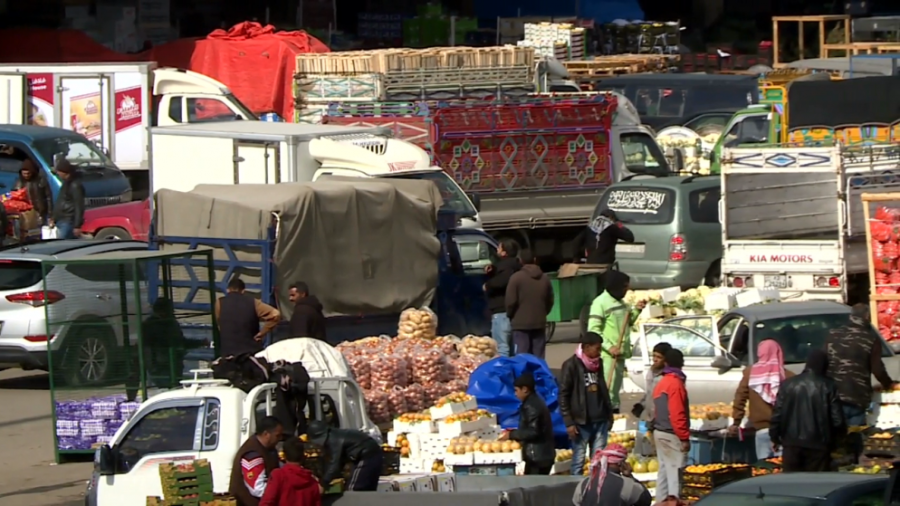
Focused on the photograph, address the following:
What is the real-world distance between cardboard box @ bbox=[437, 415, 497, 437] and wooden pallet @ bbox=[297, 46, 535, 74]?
520 inches

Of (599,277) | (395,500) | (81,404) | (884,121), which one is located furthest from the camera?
(884,121)

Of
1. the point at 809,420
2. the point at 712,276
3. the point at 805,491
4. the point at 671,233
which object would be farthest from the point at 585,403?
the point at 712,276

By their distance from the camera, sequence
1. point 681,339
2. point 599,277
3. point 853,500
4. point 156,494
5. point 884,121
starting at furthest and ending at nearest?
point 884,121 < point 599,277 < point 681,339 < point 156,494 < point 853,500

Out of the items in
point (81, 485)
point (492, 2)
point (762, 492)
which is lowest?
point (81, 485)

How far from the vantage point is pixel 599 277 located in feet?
64.3

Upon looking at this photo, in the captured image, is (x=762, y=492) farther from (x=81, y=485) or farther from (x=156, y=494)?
(x=81, y=485)

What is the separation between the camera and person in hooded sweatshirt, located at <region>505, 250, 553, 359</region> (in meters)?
16.6

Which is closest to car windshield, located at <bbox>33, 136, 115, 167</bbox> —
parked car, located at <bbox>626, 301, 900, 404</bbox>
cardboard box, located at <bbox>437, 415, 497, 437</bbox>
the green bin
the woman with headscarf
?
the green bin

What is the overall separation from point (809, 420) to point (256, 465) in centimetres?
412

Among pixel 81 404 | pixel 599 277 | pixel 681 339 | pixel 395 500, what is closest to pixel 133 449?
pixel 395 500

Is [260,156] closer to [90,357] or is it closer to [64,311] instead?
[64,311]

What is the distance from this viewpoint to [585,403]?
500 inches

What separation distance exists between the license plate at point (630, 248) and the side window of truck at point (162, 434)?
10964 millimetres

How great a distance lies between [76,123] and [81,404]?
1202 centimetres
